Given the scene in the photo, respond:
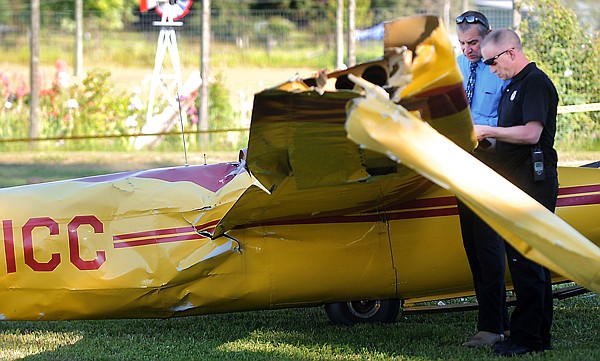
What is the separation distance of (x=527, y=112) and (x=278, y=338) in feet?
6.54

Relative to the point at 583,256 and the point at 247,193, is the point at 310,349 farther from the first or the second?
the point at 583,256

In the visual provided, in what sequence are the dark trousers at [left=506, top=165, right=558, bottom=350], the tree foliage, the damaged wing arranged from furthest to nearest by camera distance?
1. the tree foliage
2. the dark trousers at [left=506, top=165, right=558, bottom=350]
3. the damaged wing

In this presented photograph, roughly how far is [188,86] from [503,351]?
12752 millimetres

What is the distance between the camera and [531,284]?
429cm

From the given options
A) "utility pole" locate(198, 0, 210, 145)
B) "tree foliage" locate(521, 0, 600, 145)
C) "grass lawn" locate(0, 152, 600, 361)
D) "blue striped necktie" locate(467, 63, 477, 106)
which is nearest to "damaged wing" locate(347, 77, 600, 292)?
"grass lawn" locate(0, 152, 600, 361)

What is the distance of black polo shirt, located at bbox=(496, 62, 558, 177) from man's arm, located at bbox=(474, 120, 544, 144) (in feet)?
0.13

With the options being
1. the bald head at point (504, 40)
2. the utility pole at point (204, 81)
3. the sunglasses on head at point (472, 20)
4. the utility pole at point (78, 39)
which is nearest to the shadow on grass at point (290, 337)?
the bald head at point (504, 40)

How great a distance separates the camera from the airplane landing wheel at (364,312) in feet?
17.0

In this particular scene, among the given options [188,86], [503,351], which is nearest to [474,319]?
[503,351]

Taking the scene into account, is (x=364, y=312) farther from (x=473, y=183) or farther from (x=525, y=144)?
(x=473, y=183)

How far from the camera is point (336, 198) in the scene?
4441 mm

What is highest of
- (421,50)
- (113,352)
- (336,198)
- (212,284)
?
(421,50)

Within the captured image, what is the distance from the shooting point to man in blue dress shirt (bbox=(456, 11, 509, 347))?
4.51 meters

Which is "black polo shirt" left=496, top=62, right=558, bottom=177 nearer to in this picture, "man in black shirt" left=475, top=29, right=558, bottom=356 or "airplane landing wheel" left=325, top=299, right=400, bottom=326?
"man in black shirt" left=475, top=29, right=558, bottom=356
